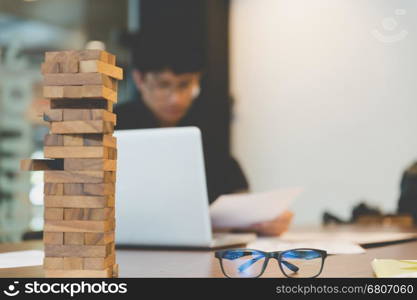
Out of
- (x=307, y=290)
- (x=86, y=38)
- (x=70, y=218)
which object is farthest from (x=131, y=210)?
(x=86, y=38)

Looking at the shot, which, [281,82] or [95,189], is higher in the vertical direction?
[281,82]

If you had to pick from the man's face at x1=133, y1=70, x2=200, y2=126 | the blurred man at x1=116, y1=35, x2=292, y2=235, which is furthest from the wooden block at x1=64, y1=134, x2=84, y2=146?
the man's face at x1=133, y1=70, x2=200, y2=126

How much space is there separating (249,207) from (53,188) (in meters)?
0.87

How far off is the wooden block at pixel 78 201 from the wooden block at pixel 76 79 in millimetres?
165

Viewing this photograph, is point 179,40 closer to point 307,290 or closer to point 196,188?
point 196,188

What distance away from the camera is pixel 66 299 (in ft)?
2.50

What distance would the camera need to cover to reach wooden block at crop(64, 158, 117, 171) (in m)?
0.84

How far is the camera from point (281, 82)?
161 inches

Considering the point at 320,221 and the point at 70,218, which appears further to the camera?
the point at 320,221

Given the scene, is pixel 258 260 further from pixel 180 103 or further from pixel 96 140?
pixel 180 103

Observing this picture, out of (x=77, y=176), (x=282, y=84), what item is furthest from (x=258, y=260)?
(x=282, y=84)

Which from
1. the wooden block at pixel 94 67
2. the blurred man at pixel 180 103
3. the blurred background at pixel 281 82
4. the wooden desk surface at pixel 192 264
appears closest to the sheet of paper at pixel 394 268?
the wooden desk surface at pixel 192 264

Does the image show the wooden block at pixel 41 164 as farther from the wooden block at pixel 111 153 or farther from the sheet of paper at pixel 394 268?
the sheet of paper at pixel 394 268

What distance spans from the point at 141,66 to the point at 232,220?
249 centimetres
